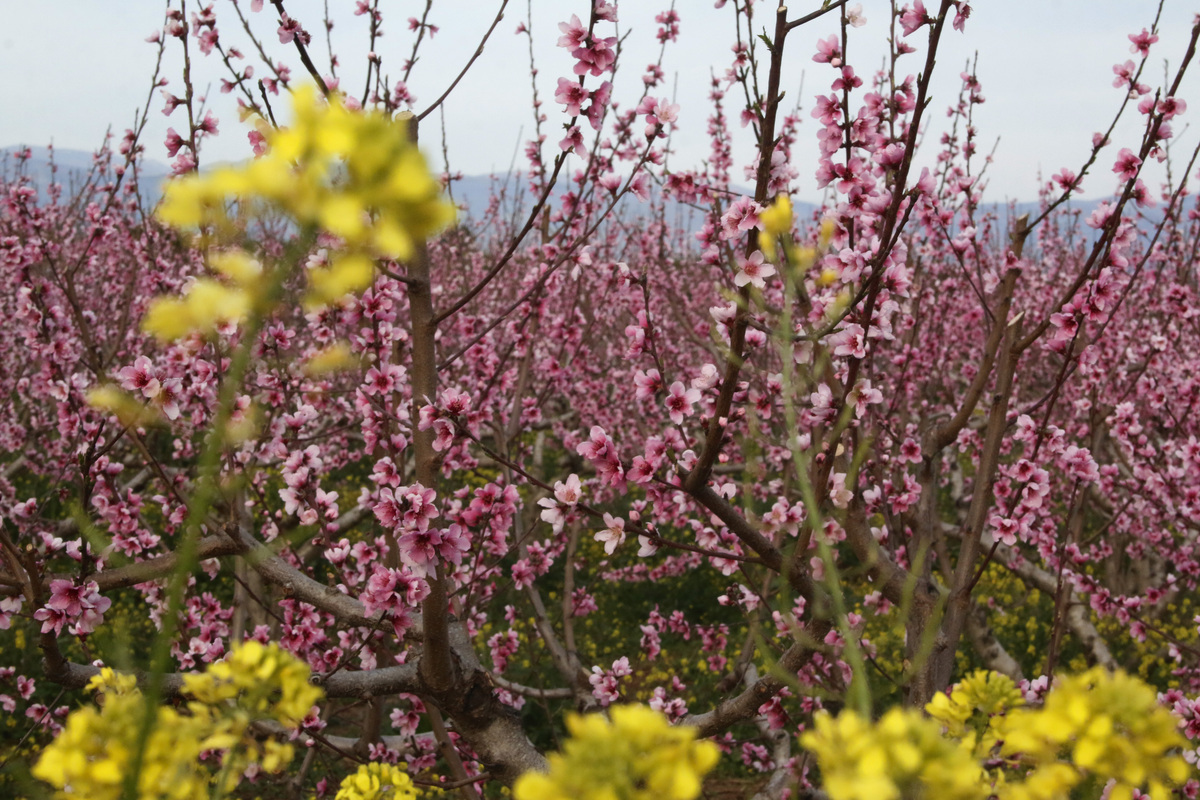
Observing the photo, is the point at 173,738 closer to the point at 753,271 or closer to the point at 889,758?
the point at 889,758

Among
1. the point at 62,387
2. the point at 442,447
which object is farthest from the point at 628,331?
the point at 62,387

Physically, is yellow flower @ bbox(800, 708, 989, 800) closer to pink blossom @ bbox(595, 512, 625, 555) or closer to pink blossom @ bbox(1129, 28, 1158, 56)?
pink blossom @ bbox(595, 512, 625, 555)

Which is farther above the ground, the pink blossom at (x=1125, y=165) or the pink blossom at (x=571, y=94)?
the pink blossom at (x=1125, y=165)

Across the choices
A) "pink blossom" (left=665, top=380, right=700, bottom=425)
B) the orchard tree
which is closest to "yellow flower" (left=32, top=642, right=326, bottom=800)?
the orchard tree

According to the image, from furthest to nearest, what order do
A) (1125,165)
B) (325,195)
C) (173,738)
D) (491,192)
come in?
(491,192) → (1125,165) → (173,738) → (325,195)

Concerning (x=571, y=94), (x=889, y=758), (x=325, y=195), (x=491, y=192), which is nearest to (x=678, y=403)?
(x=571, y=94)

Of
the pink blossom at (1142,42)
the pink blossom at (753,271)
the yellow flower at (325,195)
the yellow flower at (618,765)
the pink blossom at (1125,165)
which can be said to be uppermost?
the pink blossom at (1142,42)

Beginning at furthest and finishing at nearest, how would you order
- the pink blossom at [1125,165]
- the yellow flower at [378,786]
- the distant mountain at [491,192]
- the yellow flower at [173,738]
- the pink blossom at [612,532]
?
the distant mountain at [491,192] → the pink blossom at [1125,165] → the pink blossom at [612,532] → the yellow flower at [378,786] → the yellow flower at [173,738]

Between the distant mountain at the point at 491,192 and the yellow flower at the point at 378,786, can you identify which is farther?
the distant mountain at the point at 491,192

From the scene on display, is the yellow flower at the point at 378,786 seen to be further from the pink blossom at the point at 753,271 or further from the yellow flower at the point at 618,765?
the pink blossom at the point at 753,271

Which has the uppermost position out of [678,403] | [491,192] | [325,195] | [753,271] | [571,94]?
[491,192]

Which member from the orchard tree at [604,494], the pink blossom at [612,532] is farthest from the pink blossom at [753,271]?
the pink blossom at [612,532]

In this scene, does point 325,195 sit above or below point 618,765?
→ above

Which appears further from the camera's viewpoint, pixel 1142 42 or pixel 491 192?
pixel 491 192
